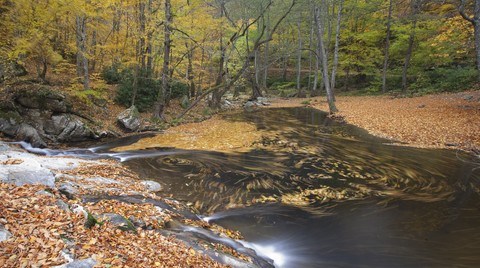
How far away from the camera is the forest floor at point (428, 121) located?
468 inches

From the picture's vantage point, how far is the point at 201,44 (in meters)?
17.2

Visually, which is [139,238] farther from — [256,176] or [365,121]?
[365,121]

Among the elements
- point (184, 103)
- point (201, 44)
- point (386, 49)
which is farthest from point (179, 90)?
point (386, 49)

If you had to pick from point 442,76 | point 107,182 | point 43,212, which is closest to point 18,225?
point 43,212

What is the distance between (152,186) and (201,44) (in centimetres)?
1153

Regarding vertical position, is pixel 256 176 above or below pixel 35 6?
below

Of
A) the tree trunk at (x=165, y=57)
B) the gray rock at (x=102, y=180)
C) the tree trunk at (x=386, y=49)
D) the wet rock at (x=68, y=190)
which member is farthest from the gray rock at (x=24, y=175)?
the tree trunk at (x=386, y=49)

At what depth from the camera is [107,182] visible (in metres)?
6.92

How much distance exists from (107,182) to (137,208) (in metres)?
1.93

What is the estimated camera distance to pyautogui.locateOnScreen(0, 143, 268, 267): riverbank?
3312 millimetres

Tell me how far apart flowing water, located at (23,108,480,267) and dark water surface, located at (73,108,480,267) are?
2 cm

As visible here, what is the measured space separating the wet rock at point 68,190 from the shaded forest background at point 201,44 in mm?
8846

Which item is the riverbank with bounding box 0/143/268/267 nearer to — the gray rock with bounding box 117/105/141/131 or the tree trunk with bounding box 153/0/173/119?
the gray rock with bounding box 117/105/141/131

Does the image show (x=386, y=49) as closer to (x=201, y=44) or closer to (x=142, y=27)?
(x=201, y=44)
